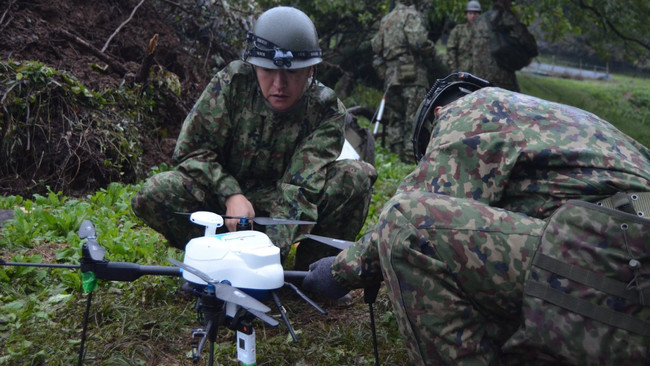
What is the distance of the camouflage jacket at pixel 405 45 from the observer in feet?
34.1

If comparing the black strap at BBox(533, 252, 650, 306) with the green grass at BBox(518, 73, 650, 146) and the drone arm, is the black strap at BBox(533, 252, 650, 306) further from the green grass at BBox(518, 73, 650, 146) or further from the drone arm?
the green grass at BBox(518, 73, 650, 146)

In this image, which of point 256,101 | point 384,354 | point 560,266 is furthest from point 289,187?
point 560,266

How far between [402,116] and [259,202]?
24.2ft

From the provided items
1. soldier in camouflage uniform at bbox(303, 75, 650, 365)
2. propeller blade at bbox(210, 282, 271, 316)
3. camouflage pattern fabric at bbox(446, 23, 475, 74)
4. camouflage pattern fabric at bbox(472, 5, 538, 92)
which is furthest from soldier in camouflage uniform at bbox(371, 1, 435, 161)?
propeller blade at bbox(210, 282, 271, 316)

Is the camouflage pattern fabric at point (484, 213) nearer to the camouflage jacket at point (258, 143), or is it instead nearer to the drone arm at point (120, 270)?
the drone arm at point (120, 270)

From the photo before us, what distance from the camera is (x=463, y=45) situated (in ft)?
37.3

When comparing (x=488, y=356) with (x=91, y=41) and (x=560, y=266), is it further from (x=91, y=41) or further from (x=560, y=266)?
(x=91, y=41)

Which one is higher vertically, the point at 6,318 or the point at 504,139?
the point at 504,139

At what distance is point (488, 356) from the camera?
2.48m

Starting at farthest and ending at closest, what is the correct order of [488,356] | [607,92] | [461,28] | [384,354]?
[607,92] → [461,28] → [384,354] → [488,356]

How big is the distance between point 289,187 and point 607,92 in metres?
15.1

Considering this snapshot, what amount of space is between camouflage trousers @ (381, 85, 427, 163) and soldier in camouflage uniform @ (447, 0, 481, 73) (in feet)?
3.61

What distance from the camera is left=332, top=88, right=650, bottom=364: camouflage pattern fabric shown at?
96.8 inches

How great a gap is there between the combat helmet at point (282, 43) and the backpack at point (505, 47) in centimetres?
781
